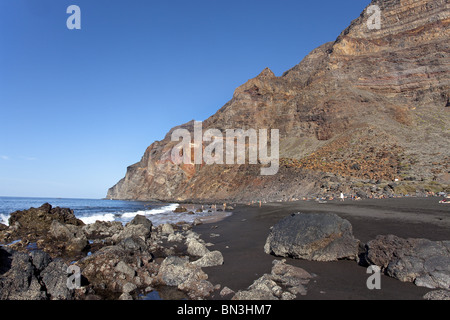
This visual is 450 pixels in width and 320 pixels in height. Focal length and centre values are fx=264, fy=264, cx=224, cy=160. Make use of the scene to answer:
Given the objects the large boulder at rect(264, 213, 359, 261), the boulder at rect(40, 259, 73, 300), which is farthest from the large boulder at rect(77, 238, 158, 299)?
the large boulder at rect(264, 213, 359, 261)

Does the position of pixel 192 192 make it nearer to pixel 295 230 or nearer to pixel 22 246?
pixel 22 246

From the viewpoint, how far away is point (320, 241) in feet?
27.9

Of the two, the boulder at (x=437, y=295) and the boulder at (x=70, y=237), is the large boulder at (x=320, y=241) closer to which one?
the boulder at (x=437, y=295)

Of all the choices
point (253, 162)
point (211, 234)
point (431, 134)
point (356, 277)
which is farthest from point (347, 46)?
point (356, 277)

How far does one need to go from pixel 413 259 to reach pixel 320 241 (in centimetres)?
250

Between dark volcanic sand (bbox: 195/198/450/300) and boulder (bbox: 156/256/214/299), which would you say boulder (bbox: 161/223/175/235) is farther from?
boulder (bbox: 156/256/214/299)

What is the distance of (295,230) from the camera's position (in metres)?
9.18

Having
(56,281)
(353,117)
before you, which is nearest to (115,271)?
(56,281)

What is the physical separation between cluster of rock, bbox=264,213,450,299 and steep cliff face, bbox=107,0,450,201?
2488 cm

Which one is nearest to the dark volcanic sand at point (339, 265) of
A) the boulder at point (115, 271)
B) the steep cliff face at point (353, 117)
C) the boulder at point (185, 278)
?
the boulder at point (185, 278)

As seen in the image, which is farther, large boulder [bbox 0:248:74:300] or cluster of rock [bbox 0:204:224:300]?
cluster of rock [bbox 0:204:224:300]

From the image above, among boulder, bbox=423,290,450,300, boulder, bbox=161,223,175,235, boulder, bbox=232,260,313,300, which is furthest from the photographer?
boulder, bbox=161,223,175,235

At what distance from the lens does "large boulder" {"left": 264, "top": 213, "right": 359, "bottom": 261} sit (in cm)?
835

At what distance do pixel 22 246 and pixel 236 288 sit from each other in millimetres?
11501
